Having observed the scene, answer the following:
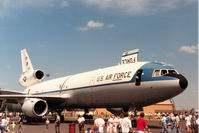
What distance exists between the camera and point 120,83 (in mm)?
20156

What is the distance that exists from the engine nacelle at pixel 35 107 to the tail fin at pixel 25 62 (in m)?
17.6

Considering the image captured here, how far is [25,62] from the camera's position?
146 feet

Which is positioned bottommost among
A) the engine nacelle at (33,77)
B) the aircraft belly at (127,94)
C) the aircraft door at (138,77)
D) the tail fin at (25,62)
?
the aircraft belly at (127,94)

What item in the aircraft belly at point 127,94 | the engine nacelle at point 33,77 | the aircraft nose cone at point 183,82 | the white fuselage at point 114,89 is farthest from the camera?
the engine nacelle at point 33,77

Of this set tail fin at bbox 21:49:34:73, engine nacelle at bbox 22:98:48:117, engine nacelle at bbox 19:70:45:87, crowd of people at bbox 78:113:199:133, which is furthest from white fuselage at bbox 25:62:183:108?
tail fin at bbox 21:49:34:73

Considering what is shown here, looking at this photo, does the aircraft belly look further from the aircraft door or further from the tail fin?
the tail fin

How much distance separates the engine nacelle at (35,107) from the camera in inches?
949

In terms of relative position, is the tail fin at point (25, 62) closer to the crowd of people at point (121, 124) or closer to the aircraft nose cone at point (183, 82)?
the crowd of people at point (121, 124)

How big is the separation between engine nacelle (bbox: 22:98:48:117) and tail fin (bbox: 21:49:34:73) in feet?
57.8

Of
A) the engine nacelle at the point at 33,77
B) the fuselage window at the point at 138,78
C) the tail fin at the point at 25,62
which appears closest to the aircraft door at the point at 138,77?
the fuselage window at the point at 138,78

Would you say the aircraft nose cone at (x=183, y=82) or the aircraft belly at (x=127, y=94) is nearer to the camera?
the aircraft nose cone at (x=183, y=82)

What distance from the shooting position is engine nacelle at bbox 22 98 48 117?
24.1 meters

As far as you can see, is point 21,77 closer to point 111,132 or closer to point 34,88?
point 34,88

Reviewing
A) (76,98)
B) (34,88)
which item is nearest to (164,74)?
(76,98)
